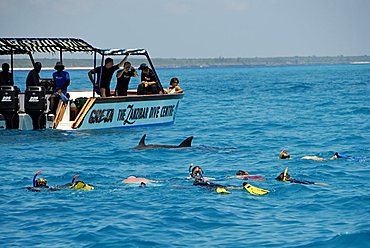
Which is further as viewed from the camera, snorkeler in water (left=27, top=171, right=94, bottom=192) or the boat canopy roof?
the boat canopy roof

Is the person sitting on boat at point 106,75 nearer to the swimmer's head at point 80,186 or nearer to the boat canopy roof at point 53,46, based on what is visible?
the boat canopy roof at point 53,46

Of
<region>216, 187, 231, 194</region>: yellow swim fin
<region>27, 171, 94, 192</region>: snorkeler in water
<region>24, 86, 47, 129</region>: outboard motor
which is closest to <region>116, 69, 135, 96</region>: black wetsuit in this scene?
<region>24, 86, 47, 129</region>: outboard motor

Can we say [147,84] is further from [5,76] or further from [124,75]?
[5,76]

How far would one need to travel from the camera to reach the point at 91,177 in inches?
613

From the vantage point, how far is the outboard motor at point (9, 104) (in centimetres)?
2216

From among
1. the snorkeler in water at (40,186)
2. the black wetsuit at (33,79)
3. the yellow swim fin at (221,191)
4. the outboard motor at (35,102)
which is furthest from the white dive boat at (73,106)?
the yellow swim fin at (221,191)

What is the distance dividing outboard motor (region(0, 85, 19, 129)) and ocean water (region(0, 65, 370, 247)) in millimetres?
461

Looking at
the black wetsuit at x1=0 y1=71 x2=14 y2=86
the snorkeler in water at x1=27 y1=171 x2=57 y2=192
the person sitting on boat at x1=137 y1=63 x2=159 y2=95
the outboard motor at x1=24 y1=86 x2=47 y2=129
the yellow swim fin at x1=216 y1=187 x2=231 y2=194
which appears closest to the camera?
the yellow swim fin at x1=216 y1=187 x2=231 y2=194

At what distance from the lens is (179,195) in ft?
44.3

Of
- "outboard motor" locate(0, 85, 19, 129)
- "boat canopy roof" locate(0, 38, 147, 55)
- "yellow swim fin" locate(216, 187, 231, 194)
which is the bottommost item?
"yellow swim fin" locate(216, 187, 231, 194)

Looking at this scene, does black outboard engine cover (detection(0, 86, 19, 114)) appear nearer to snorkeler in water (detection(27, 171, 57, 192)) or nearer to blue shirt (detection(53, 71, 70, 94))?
blue shirt (detection(53, 71, 70, 94))

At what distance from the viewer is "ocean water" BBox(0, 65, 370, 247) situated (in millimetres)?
10891

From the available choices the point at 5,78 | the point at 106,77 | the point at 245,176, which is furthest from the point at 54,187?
the point at 5,78

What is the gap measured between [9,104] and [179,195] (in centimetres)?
1018
